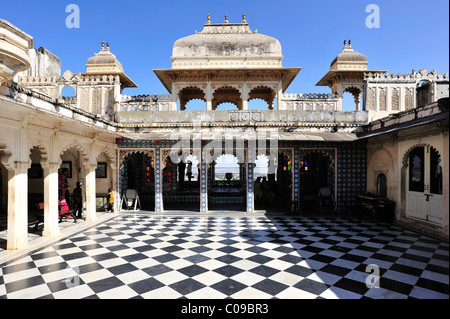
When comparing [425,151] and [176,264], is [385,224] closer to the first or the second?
[425,151]

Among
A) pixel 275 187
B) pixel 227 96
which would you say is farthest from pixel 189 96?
pixel 275 187

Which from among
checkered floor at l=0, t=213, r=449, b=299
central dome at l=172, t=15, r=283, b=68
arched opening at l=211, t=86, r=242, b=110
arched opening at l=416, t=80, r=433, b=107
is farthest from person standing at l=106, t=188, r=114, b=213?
arched opening at l=416, t=80, r=433, b=107

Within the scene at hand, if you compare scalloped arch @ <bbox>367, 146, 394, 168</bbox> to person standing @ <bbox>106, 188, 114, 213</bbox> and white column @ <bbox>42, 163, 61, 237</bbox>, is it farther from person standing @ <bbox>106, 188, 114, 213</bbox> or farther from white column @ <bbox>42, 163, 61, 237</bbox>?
white column @ <bbox>42, 163, 61, 237</bbox>

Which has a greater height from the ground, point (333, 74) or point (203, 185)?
point (333, 74)

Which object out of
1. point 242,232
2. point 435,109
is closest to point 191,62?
point 242,232

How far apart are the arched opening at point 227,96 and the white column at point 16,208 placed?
12128 mm

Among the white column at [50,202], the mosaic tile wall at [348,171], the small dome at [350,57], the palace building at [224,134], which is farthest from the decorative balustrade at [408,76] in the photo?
the white column at [50,202]

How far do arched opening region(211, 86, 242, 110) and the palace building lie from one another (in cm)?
13

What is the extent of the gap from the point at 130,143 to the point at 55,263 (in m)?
6.54

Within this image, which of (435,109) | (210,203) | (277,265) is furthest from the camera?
(210,203)

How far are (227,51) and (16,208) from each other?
1198cm

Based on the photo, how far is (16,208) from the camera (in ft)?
18.5

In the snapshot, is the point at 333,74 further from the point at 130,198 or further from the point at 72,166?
the point at 72,166

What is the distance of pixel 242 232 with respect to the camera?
7344 millimetres
